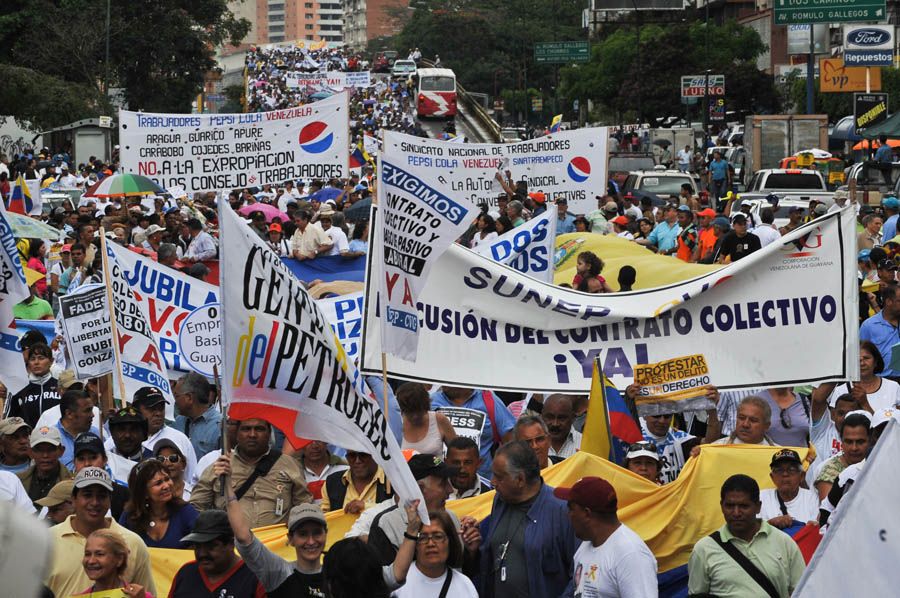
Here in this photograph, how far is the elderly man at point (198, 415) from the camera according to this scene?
8.90 meters

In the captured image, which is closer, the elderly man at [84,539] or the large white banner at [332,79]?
the elderly man at [84,539]

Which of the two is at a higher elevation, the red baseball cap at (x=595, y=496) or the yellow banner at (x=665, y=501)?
the red baseball cap at (x=595, y=496)

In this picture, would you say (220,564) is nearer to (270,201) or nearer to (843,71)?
(270,201)

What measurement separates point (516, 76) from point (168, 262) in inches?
3780

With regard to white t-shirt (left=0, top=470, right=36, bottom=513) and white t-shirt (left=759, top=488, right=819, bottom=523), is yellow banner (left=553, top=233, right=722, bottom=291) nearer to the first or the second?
white t-shirt (left=759, top=488, right=819, bottom=523)

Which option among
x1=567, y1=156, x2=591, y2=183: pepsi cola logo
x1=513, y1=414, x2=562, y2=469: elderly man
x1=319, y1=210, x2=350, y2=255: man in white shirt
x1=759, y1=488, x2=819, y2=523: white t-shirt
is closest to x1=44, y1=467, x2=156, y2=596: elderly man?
x1=513, y1=414, x2=562, y2=469: elderly man

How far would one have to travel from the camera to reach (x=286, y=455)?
7465mm

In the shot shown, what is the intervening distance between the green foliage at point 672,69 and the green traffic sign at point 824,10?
1234 inches

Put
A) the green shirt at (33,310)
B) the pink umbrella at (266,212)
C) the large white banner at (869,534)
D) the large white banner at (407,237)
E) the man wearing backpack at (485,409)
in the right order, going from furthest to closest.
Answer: the pink umbrella at (266,212), the green shirt at (33,310), the man wearing backpack at (485,409), the large white banner at (407,237), the large white banner at (869,534)

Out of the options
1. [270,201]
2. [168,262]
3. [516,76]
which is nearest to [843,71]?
[270,201]

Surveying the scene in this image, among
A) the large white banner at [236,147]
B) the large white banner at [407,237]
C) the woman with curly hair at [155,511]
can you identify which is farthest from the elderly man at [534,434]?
the large white banner at [236,147]

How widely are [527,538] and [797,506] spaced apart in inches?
64.3

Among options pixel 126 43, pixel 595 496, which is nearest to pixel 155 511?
pixel 595 496

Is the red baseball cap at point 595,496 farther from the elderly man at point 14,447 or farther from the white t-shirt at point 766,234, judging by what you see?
the white t-shirt at point 766,234
